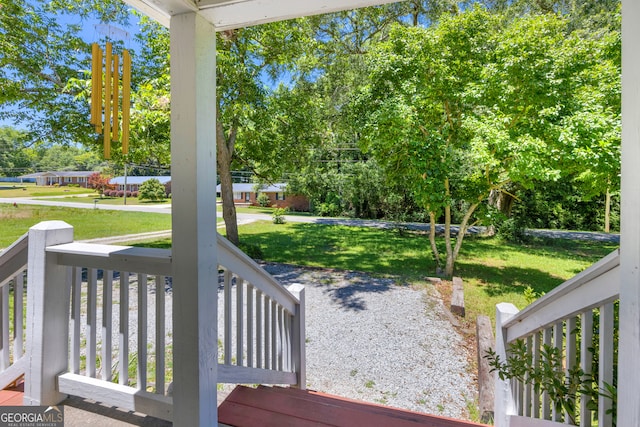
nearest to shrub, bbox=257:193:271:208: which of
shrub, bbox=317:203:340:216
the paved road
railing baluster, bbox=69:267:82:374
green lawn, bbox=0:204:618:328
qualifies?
the paved road

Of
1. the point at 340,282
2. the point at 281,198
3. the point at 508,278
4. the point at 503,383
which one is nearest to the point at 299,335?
the point at 503,383

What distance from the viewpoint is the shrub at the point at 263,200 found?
15.7 meters

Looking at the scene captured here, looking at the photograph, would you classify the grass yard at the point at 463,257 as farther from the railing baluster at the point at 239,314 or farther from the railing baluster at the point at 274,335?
the railing baluster at the point at 239,314

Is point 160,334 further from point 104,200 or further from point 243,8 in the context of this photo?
point 104,200

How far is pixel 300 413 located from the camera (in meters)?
1.63

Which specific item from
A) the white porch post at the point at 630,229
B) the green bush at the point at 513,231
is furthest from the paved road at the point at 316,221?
the white porch post at the point at 630,229

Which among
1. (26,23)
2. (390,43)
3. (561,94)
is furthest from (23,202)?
(561,94)

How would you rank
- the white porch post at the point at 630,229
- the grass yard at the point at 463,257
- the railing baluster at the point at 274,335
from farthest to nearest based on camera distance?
the grass yard at the point at 463,257
the railing baluster at the point at 274,335
the white porch post at the point at 630,229

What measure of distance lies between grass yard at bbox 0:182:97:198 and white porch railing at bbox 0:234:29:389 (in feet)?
10.0

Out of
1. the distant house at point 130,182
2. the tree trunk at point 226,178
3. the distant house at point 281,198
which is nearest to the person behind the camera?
the distant house at point 130,182

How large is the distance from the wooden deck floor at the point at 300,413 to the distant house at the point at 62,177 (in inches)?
160

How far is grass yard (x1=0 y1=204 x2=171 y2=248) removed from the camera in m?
4.04

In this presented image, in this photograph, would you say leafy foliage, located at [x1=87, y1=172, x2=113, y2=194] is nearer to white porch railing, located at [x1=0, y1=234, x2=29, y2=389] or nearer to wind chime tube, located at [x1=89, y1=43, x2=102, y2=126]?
white porch railing, located at [x1=0, y1=234, x2=29, y2=389]

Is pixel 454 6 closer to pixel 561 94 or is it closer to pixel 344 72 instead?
pixel 344 72
